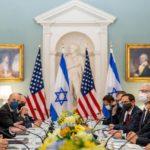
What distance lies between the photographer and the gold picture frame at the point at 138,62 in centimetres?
1141

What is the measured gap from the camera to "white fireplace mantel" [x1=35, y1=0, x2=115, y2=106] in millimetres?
11391

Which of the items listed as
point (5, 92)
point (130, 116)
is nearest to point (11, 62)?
point (5, 92)

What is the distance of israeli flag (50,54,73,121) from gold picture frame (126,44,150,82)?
2051mm

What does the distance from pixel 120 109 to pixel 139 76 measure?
2568 millimetres

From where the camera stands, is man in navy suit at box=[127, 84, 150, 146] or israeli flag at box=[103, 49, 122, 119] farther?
israeli flag at box=[103, 49, 122, 119]

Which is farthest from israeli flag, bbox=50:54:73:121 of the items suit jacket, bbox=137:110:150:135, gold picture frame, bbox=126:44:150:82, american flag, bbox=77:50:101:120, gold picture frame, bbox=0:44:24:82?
suit jacket, bbox=137:110:150:135

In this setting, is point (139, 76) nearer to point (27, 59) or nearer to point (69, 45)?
point (69, 45)

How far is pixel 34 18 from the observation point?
11469 millimetres

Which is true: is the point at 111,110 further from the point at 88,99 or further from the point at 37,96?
the point at 37,96

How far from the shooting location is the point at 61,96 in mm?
10117

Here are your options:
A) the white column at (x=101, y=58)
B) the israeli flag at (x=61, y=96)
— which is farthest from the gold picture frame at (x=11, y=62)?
the white column at (x=101, y=58)

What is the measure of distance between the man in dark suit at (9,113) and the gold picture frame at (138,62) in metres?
4.32

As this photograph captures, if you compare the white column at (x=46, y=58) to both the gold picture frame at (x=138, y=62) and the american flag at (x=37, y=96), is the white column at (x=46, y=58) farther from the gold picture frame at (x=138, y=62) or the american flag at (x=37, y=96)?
the gold picture frame at (x=138, y=62)

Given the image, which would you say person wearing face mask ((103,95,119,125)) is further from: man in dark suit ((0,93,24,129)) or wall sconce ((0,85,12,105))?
wall sconce ((0,85,12,105))
